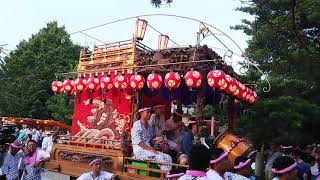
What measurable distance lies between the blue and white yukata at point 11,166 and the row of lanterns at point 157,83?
2.67 m

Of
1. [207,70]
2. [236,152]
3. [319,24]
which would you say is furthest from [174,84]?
[319,24]

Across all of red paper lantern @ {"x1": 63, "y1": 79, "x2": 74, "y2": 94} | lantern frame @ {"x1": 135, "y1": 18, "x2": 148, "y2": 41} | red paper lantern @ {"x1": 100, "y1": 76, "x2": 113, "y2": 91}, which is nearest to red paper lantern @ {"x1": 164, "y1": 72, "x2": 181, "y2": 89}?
red paper lantern @ {"x1": 100, "y1": 76, "x2": 113, "y2": 91}

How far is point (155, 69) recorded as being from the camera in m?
8.70

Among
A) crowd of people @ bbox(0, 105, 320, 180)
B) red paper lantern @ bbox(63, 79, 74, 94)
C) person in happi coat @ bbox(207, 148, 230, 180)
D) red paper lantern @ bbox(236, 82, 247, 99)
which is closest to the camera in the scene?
person in happi coat @ bbox(207, 148, 230, 180)

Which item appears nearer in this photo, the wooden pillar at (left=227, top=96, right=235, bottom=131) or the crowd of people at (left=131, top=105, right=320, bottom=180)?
the crowd of people at (left=131, top=105, right=320, bottom=180)

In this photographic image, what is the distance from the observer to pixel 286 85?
1341 cm

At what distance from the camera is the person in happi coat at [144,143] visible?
791 centimetres

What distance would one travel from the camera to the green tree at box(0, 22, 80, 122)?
30.9m

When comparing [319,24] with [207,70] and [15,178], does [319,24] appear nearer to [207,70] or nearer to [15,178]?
[207,70]

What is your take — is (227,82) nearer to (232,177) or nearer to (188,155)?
(188,155)

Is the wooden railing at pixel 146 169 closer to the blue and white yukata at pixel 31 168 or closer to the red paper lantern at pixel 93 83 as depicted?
the blue and white yukata at pixel 31 168

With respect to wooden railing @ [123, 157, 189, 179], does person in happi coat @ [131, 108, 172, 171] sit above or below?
above

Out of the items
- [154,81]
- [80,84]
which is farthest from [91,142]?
[154,81]

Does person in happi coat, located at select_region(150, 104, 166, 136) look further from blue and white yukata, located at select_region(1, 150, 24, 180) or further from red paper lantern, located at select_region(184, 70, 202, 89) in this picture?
blue and white yukata, located at select_region(1, 150, 24, 180)
